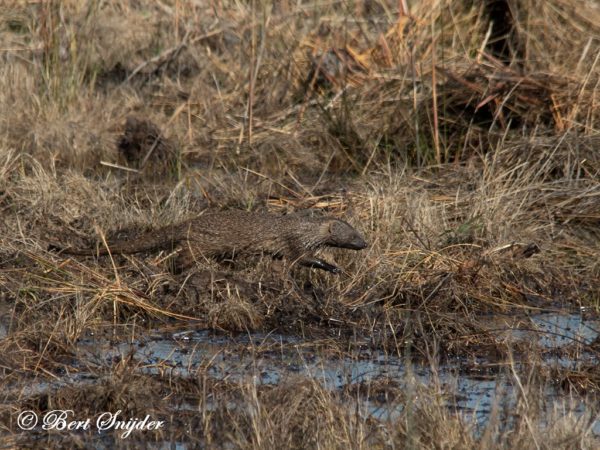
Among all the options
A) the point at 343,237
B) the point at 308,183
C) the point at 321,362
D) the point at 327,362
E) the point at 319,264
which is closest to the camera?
→ the point at 321,362

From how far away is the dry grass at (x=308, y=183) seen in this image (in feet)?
13.6

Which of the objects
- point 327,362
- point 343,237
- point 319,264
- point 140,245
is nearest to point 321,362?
point 327,362

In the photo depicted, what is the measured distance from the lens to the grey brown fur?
19.6 feet

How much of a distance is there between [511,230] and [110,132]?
3341 mm

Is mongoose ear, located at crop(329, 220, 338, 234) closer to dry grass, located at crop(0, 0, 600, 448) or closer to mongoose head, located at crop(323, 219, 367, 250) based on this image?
mongoose head, located at crop(323, 219, 367, 250)

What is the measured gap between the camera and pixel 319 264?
5.93m

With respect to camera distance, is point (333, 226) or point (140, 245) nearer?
point (140, 245)

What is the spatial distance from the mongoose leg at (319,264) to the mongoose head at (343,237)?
0.14 metres

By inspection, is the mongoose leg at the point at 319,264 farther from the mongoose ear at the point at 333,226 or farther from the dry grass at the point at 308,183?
the mongoose ear at the point at 333,226

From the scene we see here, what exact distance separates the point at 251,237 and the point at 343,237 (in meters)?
0.49

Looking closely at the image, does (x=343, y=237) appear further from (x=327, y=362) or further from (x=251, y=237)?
(x=327, y=362)

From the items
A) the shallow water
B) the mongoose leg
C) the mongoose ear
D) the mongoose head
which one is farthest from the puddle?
the mongoose ear

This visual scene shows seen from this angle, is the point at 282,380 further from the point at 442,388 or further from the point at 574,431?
the point at 574,431

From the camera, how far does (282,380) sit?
14.0 feet
